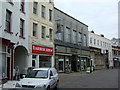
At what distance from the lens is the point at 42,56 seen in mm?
27875

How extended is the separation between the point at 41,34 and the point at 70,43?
931 centimetres

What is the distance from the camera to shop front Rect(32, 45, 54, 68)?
1003 inches

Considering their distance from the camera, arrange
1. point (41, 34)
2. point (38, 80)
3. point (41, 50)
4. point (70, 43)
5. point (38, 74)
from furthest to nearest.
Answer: point (70, 43)
point (41, 34)
point (41, 50)
point (38, 74)
point (38, 80)

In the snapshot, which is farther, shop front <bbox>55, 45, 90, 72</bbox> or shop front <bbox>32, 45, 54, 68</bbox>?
shop front <bbox>55, 45, 90, 72</bbox>

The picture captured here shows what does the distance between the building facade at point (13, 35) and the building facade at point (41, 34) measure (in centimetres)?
115

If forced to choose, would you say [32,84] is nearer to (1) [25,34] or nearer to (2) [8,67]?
(2) [8,67]

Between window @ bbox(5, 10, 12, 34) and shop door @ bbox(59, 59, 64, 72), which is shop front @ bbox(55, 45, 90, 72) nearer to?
shop door @ bbox(59, 59, 64, 72)

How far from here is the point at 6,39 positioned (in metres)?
17.4

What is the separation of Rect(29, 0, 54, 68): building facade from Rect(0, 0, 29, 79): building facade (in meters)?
1.15

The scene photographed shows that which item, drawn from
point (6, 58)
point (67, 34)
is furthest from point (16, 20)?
point (67, 34)

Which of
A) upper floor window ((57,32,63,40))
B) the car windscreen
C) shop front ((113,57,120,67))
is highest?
upper floor window ((57,32,63,40))

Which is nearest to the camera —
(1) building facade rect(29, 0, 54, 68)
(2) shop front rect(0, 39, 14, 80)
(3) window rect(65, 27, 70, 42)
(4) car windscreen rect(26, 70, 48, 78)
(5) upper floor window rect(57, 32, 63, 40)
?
(4) car windscreen rect(26, 70, 48, 78)

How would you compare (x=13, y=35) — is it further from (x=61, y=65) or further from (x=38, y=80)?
(x=61, y=65)

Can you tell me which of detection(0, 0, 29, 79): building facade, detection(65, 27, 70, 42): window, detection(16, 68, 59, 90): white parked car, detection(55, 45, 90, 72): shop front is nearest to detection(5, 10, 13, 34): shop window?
detection(0, 0, 29, 79): building facade
